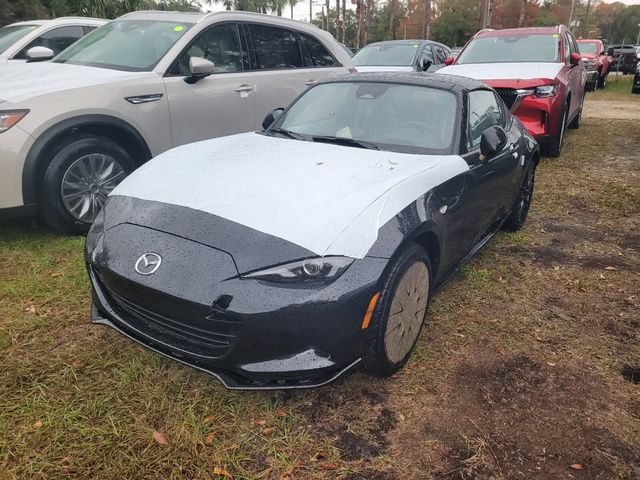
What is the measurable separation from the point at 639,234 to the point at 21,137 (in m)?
5.46

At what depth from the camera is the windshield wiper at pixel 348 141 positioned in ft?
10.6

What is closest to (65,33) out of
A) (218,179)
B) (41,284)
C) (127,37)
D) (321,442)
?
(127,37)

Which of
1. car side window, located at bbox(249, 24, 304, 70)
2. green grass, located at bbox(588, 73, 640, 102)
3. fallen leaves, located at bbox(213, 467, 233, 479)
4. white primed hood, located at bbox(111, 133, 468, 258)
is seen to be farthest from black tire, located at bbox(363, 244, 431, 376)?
green grass, located at bbox(588, 73, 640, 102)

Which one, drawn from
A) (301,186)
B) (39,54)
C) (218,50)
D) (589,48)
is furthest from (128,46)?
(589,48)

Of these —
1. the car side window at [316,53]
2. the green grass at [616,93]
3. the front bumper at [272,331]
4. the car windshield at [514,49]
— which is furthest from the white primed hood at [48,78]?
the green grass at [616,93]

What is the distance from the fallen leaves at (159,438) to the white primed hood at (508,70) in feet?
19.8

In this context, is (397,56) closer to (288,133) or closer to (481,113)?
(481,113)

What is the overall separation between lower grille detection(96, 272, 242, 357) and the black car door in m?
1.86

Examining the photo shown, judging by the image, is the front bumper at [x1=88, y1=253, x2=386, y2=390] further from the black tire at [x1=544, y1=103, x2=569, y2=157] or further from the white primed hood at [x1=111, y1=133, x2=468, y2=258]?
the black tire at [x1=544, y1=103, x2=569, y2=157]

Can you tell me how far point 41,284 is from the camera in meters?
3.50

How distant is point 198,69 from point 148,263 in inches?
112

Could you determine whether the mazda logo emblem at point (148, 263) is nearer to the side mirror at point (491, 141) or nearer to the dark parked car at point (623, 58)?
the side mirror at point (491, 141)

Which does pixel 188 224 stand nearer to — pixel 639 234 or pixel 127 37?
pixel 127 37

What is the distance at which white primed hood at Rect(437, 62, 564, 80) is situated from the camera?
699cm
